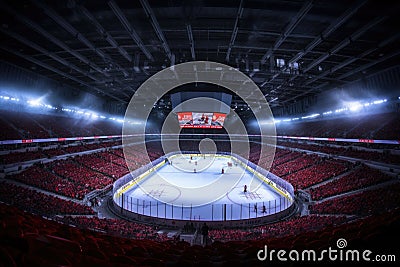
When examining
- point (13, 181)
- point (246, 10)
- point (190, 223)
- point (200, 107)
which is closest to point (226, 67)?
point (246, 10)

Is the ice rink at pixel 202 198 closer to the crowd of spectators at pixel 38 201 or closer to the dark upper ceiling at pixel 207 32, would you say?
the crowd of spectators at pixel 38 201

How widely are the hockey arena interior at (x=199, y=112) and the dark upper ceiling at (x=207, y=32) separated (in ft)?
0.32

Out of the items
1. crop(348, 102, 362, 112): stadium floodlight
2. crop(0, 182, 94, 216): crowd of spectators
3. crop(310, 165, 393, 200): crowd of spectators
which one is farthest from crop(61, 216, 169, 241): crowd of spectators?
crop(348, 102, 362, 112): stadium floodlight

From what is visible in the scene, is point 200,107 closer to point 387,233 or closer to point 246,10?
point 246,10

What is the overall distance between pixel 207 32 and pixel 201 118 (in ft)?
82.3

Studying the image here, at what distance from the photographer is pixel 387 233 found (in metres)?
3.80

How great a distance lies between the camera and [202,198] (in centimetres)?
1927

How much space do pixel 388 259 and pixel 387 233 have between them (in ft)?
3.24

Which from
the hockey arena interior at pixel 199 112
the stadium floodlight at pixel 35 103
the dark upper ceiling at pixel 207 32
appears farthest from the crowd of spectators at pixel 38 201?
the stadium floodlight at pixel 35 103

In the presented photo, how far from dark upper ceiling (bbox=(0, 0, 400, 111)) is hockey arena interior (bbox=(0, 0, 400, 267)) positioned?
10 centimetres

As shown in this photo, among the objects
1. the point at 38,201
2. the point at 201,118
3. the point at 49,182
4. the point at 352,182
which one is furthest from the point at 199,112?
the point at 38,201

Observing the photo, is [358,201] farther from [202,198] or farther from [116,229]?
[116,229]

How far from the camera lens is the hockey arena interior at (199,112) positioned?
14.6 ft

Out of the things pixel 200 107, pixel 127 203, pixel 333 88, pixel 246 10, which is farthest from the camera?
pixel 200 107
